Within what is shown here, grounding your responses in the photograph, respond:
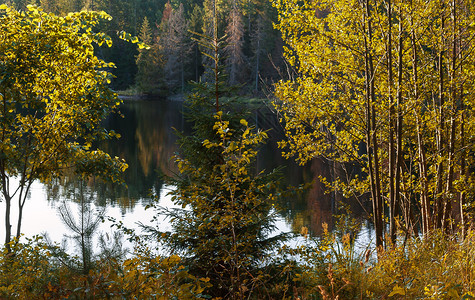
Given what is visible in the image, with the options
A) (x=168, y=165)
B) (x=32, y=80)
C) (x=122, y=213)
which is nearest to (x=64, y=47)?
(x=32, y=80)

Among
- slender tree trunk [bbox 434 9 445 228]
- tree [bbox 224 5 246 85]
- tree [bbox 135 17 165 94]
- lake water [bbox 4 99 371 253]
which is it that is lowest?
slender tree trunk [bbox 434 9 445 228]

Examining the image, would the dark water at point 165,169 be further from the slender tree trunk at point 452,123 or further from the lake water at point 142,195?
the slender tree trunk at point 452,123

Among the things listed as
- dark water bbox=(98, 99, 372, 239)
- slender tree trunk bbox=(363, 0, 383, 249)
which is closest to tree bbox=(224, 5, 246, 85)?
dark water bbox=(98, 99, 372, 239)

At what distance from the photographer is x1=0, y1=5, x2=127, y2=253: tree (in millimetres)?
6203

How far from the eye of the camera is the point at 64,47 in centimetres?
645

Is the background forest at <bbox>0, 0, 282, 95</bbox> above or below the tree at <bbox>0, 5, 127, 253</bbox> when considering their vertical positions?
above

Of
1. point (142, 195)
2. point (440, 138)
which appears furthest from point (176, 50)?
point (440, 138)

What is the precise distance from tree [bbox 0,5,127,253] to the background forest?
37.4 metres

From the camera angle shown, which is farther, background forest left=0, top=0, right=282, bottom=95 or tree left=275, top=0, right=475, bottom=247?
background forest left=0, top=0, right=282, bottom=95

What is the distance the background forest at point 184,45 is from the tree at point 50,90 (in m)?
37.4

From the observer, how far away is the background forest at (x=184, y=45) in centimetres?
5191

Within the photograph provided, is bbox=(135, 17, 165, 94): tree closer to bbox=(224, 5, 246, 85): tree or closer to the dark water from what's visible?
bbox=(224, 5, 246, 85): tree

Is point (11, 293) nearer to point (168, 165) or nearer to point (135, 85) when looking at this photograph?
point (168, 165)

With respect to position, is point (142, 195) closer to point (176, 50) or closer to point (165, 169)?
point (165, 169)
